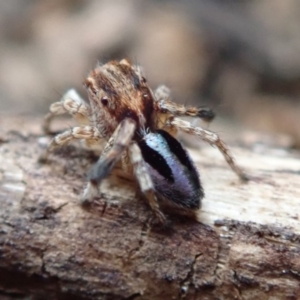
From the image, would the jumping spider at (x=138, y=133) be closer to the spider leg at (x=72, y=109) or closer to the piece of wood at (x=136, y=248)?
the spider leg at (x=72, y=109)

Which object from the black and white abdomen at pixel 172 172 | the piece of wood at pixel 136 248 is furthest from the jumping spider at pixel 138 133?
the piece of wood at pixel 136 248

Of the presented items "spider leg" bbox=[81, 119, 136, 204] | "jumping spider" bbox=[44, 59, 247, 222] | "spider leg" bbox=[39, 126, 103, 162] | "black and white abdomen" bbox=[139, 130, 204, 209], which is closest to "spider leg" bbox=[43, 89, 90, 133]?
"jumping spider" bbox=[44, 59, 247, 222]

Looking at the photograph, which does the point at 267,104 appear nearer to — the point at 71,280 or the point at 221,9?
the point at 221,9

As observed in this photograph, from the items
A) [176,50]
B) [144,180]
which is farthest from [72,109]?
[176,50]

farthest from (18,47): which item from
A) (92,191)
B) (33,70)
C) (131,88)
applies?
(92,191)

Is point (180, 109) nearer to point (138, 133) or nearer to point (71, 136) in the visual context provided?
point (138, 133)

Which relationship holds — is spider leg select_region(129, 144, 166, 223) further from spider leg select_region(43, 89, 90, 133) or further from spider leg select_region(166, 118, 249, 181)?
spider leg select_region(43, 89, 90, 133)
